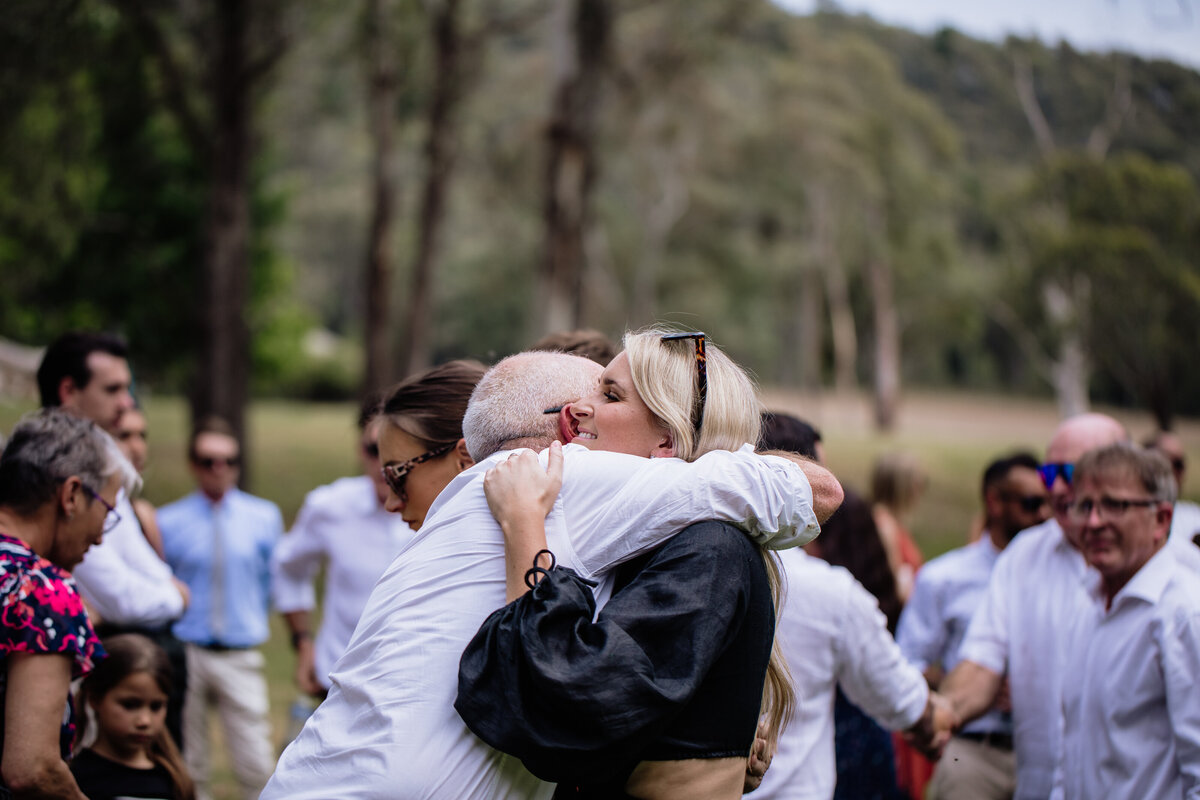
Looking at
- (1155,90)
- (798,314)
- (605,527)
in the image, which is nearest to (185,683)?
(605,527)

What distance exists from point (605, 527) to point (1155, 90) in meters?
10.7

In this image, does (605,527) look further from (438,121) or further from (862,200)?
(862,200)

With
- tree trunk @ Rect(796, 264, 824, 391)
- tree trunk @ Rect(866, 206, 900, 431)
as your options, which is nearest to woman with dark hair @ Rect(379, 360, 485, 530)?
tree trunk @ Rect(866, 206, 900, 431)

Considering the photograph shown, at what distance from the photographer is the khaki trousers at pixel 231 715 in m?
6.42

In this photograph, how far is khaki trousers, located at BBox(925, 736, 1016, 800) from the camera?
14.8ft

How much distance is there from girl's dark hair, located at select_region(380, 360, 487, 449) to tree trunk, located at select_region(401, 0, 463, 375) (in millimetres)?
17106

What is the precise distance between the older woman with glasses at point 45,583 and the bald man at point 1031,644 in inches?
116

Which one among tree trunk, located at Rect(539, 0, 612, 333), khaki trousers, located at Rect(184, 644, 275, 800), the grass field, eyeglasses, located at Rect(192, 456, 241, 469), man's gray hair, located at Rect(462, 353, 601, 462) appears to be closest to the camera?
man's gray hair, located at Rect(462, 353, 601, 462)

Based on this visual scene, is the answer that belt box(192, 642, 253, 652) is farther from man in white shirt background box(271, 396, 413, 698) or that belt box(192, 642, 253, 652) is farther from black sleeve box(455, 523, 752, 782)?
black sleeve box(455, 523, 752, 782)

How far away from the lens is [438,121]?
1956 cm

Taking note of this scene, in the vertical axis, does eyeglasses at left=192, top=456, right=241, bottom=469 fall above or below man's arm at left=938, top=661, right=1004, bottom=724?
above

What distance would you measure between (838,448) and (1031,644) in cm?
2362

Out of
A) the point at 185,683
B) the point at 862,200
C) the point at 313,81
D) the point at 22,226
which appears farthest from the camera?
the point at 862,200

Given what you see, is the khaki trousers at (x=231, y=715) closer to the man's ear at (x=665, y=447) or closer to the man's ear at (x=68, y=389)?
the man's ear at (x=68, y=389)
